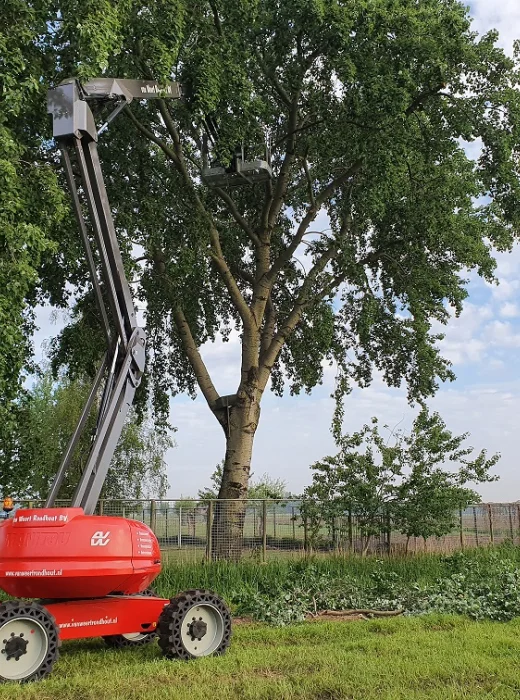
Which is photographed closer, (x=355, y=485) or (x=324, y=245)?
(x=355, y=485)

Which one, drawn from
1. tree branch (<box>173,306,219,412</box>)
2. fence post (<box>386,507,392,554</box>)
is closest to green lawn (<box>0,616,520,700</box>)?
fence post (<box>386,507,392,554</box>)

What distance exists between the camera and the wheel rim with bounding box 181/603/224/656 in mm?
7301

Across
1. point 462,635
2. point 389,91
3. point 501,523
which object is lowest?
point 462,635

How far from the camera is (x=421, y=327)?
20.4 metres

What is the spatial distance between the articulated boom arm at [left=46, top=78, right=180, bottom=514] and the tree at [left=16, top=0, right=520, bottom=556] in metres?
2.54

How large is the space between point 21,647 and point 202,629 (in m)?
1.75

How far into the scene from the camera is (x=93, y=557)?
6.96 meters

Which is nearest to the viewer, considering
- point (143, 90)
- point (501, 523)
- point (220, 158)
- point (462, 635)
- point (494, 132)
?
point (462, 635)

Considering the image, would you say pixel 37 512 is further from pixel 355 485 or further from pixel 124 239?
pixel 355 485

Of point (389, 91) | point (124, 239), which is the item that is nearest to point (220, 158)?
point (124, 239)

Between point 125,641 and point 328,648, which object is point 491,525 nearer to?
point 328,648

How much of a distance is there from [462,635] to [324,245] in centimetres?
1333

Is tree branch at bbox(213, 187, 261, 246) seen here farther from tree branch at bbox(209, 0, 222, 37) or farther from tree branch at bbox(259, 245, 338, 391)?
tree branch at bbox(209, 0, 222, 37)

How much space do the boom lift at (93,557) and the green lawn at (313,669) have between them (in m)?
0.32
